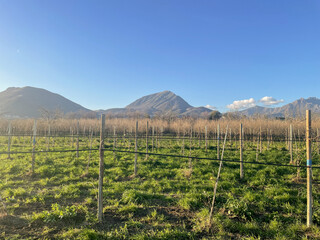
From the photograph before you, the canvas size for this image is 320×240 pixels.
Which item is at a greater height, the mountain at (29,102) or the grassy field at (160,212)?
the mountain at (29,102)

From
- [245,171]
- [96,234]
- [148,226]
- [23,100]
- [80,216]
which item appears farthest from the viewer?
[23,100]

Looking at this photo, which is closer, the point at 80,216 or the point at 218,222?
the point at 218,222

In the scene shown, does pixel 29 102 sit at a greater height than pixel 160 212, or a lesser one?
greater

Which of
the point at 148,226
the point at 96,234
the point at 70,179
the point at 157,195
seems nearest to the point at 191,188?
the point at 157,195

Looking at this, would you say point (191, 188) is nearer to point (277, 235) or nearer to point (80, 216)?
point (277, 235)

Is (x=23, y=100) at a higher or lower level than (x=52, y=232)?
higher

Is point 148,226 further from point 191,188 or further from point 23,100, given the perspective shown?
point 23,100

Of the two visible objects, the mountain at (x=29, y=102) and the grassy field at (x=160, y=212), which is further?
the mountain at (x=29, y=102)

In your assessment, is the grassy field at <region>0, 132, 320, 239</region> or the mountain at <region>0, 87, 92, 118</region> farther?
the mountain at <region>0, 87, 92, 118</region>

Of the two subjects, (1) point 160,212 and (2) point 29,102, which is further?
(2) point 29,102

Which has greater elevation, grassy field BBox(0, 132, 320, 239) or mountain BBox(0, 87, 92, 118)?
mountain BBox(0, 87, 92, 118)

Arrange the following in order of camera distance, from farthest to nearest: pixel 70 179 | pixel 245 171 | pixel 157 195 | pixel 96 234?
pixel 245 171 < pixel 70 179 < pixel 157 195 < pixel 96 234

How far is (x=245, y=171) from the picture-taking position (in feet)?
26.0

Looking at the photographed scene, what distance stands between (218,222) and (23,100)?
186m
